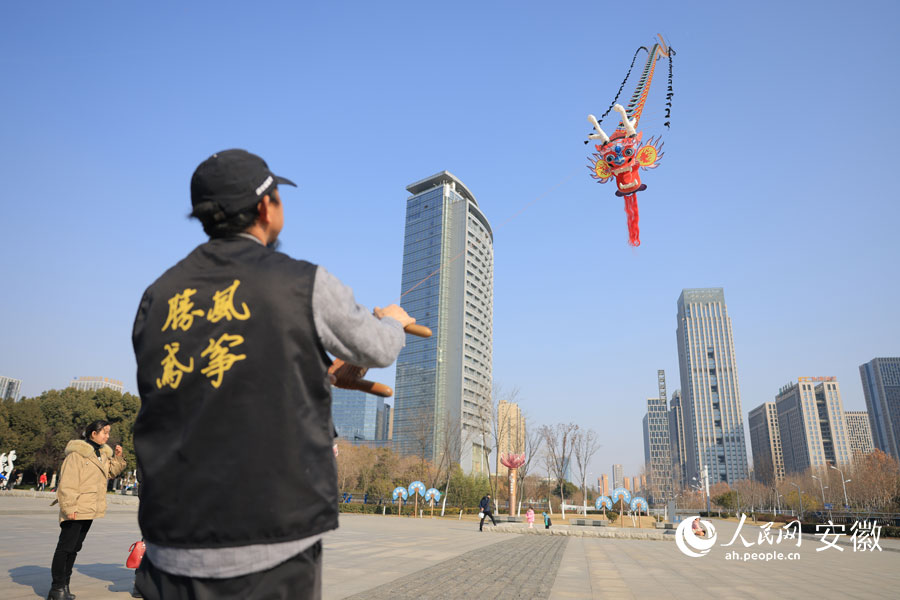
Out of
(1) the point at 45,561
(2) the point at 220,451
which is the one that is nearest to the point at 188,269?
(2) the point at 220,451

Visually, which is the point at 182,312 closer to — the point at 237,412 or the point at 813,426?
the point at 237,412

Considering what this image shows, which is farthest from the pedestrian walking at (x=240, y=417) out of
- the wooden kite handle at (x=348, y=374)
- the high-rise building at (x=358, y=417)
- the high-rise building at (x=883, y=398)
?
the high-rise building at (x=883, y=398)

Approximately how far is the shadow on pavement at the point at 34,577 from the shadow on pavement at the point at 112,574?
34 cm

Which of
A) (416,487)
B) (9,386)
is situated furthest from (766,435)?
(9,386)

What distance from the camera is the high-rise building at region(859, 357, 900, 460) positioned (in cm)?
15188

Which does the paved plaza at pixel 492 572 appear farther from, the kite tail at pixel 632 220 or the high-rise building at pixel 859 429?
the high-rise building at pixel 859 429

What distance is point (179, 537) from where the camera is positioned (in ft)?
3.94

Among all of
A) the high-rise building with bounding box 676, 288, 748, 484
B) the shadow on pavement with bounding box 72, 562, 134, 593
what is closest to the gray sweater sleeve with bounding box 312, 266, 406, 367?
the shadow on pavement with bounding box 72, 562, 134, 593

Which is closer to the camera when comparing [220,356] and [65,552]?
[220,356]

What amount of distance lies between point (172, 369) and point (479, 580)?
7669 millimetres

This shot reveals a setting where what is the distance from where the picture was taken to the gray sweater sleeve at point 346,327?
4.34 ft

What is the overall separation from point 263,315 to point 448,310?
8899 centimetres

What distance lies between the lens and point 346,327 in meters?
1.35

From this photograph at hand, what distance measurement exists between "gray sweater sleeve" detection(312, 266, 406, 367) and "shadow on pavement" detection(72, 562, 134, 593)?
6448mm
